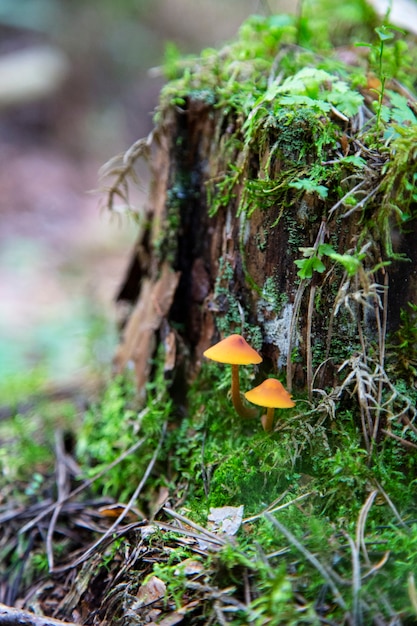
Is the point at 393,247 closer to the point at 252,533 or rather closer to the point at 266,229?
the point at 266,229

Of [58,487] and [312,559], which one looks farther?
[58,487]

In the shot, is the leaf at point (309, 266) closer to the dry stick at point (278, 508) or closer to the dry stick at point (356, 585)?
the dry stick at point (278, 508)

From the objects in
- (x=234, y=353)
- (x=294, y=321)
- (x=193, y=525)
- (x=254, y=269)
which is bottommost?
(x=193, y=525)

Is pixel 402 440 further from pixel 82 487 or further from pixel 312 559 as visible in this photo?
pixel 82 487

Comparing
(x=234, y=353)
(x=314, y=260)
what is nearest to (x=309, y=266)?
(x=314, y=260)

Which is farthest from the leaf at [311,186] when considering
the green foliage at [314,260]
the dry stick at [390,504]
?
the dry stick at [390,504]

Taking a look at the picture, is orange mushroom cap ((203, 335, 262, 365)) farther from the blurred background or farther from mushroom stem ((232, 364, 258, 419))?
the blurred background
